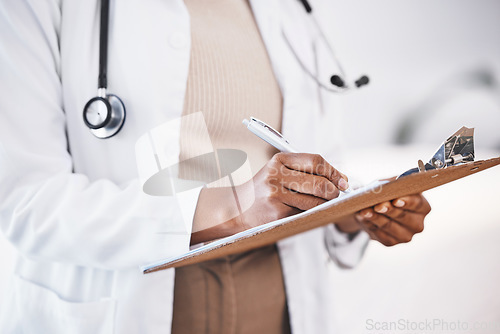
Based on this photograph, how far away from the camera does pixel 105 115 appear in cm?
41

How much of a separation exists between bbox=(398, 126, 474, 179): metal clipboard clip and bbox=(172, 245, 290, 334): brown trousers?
31cm

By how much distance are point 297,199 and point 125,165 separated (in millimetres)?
270

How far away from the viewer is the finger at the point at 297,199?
33 centimetres

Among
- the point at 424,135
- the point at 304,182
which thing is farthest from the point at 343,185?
the point at 424,135

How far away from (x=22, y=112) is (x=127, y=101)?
13 cm

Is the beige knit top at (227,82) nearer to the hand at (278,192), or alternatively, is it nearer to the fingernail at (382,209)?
the hand at (278,192)

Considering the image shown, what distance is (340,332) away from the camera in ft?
2.26

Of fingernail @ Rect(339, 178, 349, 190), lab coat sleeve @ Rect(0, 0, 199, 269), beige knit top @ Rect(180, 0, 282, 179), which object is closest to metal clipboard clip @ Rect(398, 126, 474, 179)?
fingernail @ Rect(339, 178, 349, 190)

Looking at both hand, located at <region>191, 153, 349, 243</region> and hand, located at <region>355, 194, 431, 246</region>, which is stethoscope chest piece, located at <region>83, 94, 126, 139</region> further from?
hand, located at <region>355, 194, 431, 246</region>

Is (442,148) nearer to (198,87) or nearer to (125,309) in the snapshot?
(198,87)

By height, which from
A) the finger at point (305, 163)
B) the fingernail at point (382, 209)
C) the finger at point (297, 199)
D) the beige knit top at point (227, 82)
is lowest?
the finger at point (297, 199)

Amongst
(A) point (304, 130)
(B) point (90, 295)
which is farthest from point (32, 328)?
(A) point (304, 130)

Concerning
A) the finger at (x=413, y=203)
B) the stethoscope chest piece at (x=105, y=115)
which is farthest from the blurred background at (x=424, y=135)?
the stethoscope chest piece at (x=105, y=115)

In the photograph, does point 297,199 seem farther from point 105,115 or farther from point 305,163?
point 105,115
